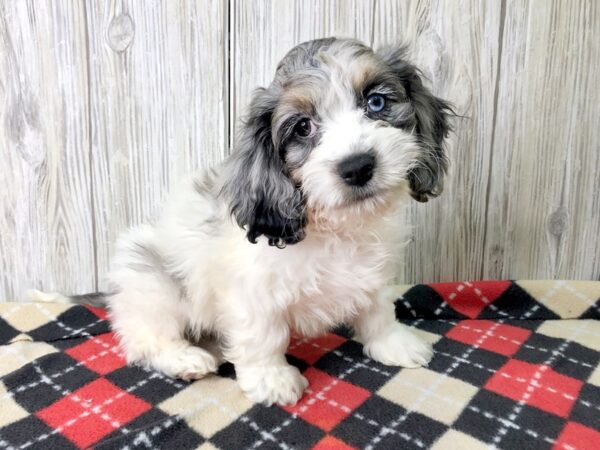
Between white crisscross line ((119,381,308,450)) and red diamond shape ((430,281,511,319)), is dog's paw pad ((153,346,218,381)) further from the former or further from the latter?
red diamond shape ((430,281,511,319))

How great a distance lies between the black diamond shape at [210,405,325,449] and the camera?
1.48 m

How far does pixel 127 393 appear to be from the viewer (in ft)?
5.73

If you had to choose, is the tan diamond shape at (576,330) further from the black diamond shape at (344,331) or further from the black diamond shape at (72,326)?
the black diamond shape at (72,326)

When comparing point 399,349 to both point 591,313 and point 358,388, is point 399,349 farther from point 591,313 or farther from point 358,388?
point 591,313

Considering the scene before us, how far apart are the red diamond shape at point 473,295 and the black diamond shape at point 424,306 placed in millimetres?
29

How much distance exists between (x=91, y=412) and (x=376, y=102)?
133cm

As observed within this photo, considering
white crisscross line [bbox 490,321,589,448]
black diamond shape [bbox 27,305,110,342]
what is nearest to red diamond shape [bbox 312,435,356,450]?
white crisscross line [bbox 490,321,589,448]

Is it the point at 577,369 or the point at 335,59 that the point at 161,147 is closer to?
the point at 335,59

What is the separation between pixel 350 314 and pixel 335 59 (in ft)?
2.95

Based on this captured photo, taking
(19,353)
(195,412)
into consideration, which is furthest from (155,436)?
(19,353)

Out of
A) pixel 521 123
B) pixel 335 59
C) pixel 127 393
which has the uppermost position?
pixel 335 59

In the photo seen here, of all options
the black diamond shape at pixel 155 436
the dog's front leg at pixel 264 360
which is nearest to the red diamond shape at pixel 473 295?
the dog's front leg at pixel 264 360

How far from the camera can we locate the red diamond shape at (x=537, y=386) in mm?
1623

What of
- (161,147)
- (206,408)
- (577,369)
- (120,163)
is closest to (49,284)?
(120,163)
